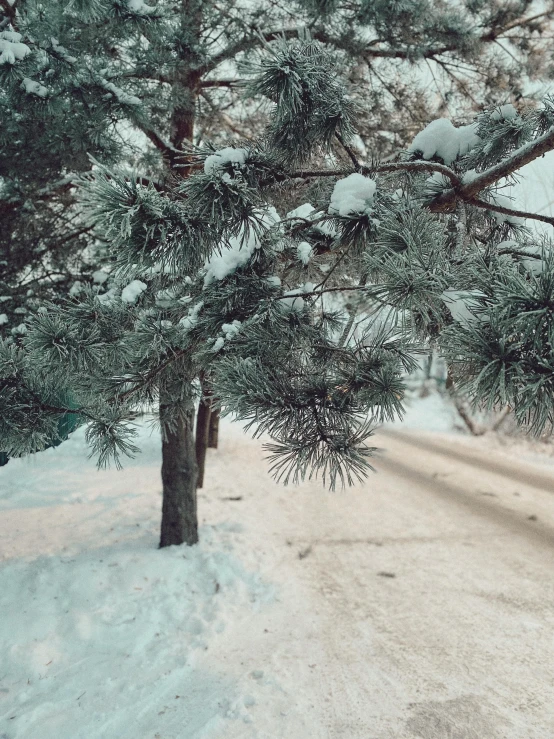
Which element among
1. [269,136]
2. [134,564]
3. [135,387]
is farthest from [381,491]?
[269,136]

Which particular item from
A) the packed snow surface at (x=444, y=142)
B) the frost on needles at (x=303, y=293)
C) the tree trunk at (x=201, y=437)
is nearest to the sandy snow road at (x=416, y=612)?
the tree trunk at (x=201, y=437)

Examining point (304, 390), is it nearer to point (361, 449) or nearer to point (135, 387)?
point (361, 449)

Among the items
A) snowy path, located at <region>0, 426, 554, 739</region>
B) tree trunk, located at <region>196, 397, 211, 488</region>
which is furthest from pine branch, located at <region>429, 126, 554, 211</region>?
tree trunk, located at <region>196, 397, 211, 488</region>

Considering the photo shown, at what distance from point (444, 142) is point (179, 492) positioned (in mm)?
4078

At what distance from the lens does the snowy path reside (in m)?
2.71

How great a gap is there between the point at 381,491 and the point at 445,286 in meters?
6.49

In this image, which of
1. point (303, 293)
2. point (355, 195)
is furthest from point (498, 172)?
point (303, 293)

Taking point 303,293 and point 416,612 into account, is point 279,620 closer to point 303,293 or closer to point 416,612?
point 416,612

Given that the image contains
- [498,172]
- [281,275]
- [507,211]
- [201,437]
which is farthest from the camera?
[201,437]

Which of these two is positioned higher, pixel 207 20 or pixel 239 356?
pixel 207 20

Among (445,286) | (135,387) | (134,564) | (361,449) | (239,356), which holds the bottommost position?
(134,564)

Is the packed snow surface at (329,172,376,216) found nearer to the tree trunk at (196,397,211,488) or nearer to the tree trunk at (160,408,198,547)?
the tree trunk at (160,408,198,547)

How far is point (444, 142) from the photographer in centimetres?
187

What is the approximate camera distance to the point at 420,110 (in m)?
4.79
